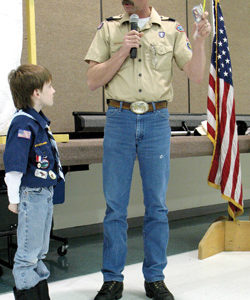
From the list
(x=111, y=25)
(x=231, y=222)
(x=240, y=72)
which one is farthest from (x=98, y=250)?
(x=240, y=72)

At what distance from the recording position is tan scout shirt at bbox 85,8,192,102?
1.88 m

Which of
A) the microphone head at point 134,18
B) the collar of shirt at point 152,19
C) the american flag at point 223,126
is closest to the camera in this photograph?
the microphone head at point 134,18

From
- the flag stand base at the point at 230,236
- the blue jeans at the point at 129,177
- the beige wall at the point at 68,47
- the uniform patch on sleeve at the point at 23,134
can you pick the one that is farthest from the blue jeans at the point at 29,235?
the beige wall at the point at 68,47

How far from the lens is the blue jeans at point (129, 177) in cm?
188

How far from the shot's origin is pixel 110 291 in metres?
1.91

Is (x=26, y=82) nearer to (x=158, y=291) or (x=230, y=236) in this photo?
(x=158, y=291)

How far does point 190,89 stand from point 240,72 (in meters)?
0.86

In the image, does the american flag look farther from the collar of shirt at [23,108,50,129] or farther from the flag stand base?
the collar of shirt at [23,108,50,129]

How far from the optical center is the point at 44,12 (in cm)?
332

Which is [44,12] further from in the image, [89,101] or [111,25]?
[111,25]

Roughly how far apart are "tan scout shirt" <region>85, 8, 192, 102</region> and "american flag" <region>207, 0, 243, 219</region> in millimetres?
989

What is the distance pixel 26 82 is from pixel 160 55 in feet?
2.15

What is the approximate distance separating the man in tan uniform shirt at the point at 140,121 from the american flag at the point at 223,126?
1.01 meters

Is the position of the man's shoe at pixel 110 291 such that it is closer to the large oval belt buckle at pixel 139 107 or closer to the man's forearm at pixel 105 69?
the large oval belt buckle at pixel 139 107
